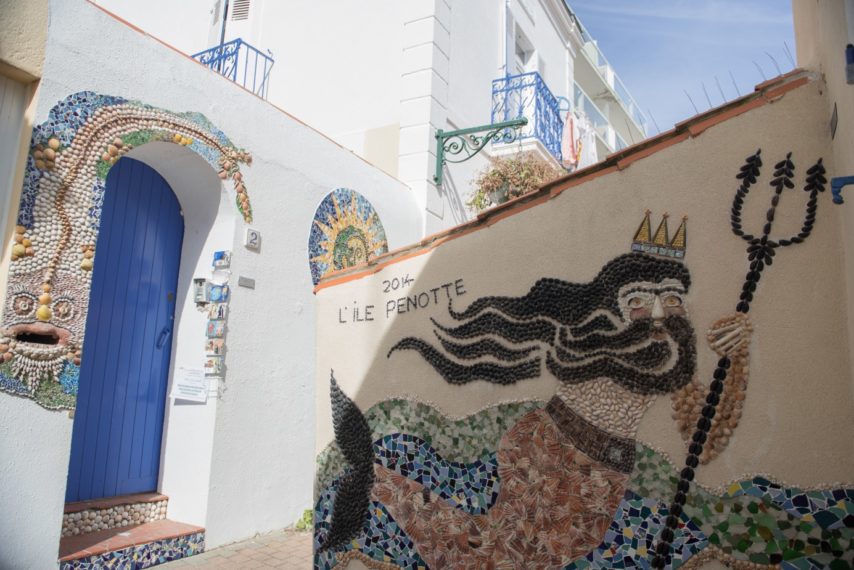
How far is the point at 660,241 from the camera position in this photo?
2848 mm

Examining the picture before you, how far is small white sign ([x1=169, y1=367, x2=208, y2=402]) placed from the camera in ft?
16.9

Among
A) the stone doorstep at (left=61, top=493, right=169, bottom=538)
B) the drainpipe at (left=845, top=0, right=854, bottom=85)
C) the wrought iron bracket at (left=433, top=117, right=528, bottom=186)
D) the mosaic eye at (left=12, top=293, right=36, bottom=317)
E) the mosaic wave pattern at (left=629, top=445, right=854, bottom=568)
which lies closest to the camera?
the drainpipe at (left=845, top=0, right=854, bottom=85)

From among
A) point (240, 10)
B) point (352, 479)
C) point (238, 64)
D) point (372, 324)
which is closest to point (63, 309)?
point (372, 324)

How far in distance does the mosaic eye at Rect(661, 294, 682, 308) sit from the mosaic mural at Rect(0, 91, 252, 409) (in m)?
3.65

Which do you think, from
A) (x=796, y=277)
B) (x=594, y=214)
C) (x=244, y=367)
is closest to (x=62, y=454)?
(x=244, y=367)

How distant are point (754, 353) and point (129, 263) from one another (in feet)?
15.4

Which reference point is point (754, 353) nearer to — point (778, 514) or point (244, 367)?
point (778, 514)

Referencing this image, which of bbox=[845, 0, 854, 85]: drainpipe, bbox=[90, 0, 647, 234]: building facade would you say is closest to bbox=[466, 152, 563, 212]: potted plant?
bbox=[90, 0, 647, 234]: building facade

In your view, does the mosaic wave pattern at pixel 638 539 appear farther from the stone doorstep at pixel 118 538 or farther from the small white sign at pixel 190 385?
the small white sign at pixel 190 385

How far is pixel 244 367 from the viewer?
540 centimetres

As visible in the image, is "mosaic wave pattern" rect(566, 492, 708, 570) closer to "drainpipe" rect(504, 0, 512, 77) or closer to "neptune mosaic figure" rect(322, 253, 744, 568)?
"neptune mosaic figure" rect(322, 253, 744, 568)

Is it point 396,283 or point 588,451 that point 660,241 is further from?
point 396,283

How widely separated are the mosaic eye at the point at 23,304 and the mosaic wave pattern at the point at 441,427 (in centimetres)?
208

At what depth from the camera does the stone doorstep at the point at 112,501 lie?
178 inches
